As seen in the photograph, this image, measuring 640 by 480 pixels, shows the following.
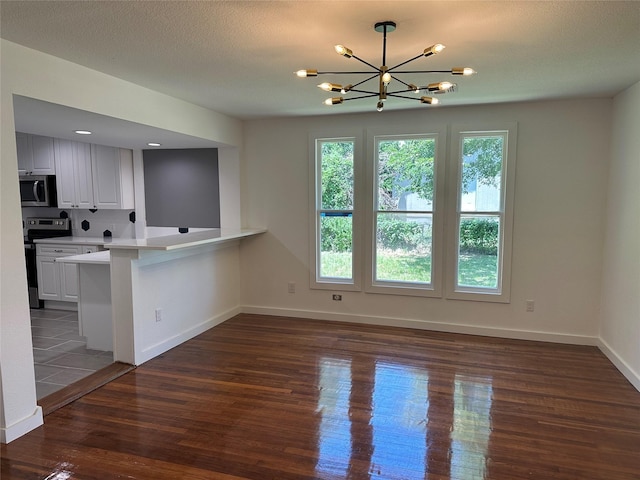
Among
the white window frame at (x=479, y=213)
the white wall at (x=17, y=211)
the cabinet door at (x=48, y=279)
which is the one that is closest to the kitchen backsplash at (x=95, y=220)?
the cabinet door at (x=48, y=279)

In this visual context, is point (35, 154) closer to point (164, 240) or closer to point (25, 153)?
point (25, 153)

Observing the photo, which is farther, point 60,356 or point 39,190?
point 39,190

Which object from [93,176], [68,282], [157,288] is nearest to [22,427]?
[157,288]

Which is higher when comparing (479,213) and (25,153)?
(25,153)

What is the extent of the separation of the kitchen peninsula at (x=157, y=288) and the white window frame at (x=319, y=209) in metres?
0.74

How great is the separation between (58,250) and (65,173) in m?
1.04

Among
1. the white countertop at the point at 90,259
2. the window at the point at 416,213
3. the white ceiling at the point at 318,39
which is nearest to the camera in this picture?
the white ceiling at the point at 318,39

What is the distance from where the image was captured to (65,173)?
552 centimetres

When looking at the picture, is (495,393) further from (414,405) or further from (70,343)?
(70,343)

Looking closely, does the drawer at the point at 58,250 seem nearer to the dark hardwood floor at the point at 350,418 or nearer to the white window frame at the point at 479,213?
the dark hardwood floor at the point at 350,418

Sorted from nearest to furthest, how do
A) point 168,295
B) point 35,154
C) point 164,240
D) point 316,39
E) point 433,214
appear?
1. point 316,39
2. point 164,240
3. point 168,295
4. point 433,214
5. point 35,154

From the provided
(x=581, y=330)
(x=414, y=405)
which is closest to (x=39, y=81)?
(x=414, y=405)

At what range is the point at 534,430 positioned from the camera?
8.59ft

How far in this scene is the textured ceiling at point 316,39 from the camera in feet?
6.67
